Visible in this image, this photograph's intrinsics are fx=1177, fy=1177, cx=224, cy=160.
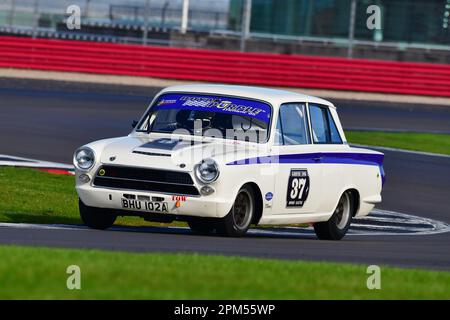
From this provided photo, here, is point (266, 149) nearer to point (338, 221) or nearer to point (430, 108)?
point (338, 221)

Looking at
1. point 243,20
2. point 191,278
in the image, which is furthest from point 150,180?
point 243,20

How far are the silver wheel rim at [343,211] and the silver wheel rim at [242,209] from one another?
167cm

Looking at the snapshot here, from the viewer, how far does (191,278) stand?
7.30 m

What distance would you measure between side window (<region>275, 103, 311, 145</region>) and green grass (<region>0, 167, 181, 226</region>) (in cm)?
222

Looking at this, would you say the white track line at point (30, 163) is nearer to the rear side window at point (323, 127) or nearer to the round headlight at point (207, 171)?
the rear side window at point (323, 127)

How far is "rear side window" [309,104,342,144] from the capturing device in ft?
39.2

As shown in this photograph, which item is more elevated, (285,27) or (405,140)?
(285,27)

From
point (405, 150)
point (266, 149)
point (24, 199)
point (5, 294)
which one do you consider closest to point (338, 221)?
point (266, 149)

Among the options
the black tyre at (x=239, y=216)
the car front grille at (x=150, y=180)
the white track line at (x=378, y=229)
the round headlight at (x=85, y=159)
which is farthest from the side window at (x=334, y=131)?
the round headlight at (x=85, y=159)

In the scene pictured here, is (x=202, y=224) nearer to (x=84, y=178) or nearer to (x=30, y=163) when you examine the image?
(x=84, y=178)

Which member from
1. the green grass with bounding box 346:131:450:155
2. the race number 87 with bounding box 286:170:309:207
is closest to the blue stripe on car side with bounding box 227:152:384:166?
the race number 87 with bounding box 286:170:309:207

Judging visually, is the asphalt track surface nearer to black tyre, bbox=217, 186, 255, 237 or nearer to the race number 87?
black tyre, bbox=217, 186, 255, 237

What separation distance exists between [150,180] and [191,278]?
3141 millimetres

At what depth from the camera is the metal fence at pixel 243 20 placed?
3422 centimetres
